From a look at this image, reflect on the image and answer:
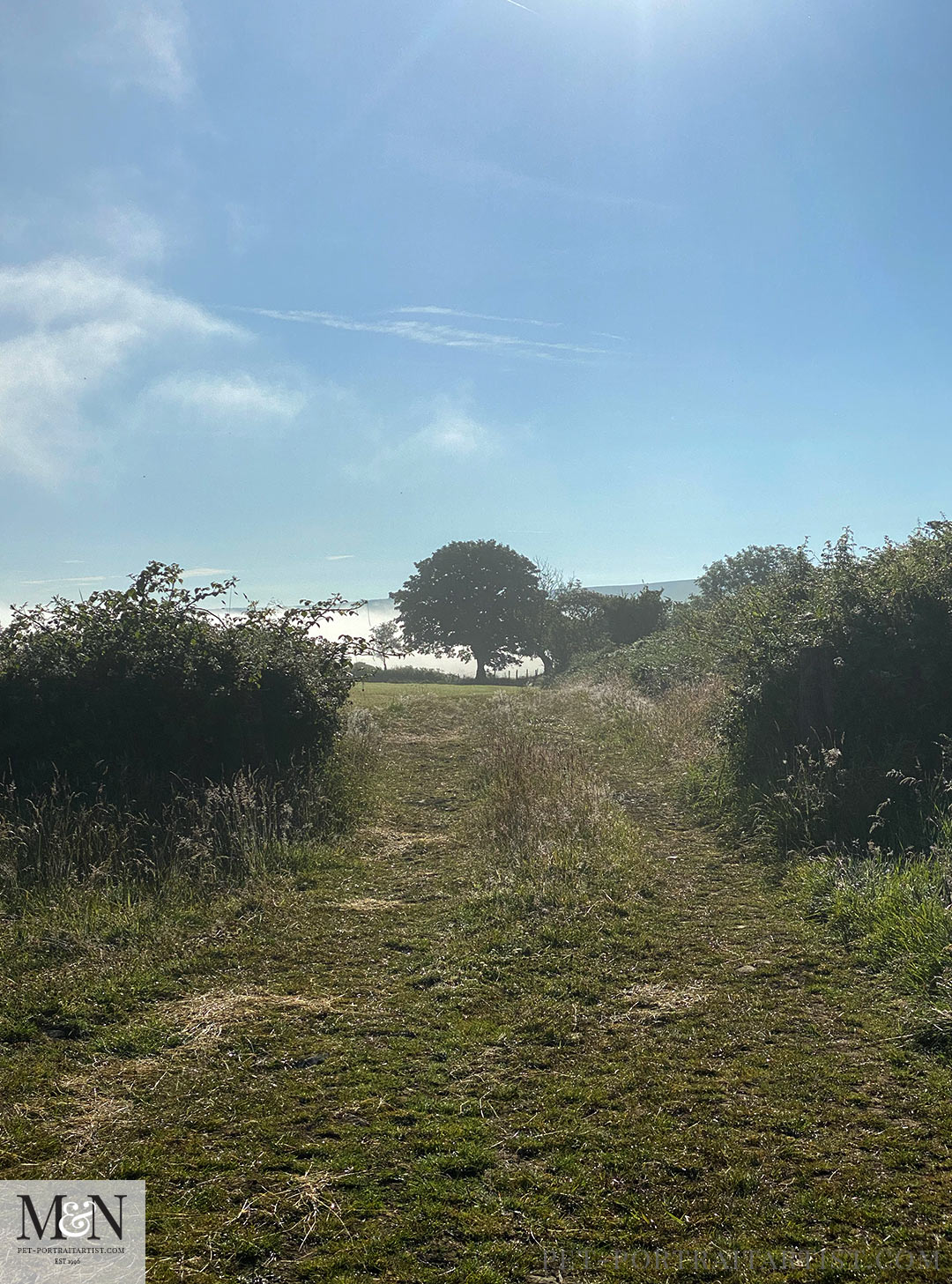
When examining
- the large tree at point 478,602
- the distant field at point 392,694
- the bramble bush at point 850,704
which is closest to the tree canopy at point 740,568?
the large tree at point 478,602

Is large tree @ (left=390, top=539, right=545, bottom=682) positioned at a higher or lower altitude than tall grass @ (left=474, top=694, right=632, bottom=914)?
higher

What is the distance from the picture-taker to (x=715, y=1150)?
3.65 meters

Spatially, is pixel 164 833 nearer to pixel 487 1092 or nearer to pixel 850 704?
pixel 487 1092

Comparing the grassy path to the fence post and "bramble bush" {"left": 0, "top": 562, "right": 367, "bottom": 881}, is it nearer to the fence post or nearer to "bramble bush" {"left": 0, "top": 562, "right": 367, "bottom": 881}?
"bramble bush" {"left": 0, "top": 562, "right": 367, "bottom": 881}

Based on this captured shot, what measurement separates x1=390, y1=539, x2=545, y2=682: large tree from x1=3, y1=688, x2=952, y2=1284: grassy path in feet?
171

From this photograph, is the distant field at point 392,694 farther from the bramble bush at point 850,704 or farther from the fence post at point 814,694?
the fence post at point 814,694

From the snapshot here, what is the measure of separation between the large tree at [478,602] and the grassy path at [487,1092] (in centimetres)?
5219

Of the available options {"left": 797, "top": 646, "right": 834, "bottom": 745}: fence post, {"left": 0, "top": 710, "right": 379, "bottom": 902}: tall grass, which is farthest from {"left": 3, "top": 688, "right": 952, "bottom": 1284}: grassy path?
{"left": 797, "top": 646, "right": 834, "bottom": 745}: fence post

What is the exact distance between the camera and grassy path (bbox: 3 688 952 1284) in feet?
10.2

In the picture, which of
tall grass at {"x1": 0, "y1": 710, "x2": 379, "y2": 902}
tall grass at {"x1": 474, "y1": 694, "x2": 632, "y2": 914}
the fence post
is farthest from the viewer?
the fence post

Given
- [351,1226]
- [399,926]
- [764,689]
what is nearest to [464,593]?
[764,689]

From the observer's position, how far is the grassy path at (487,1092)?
310 centimetres

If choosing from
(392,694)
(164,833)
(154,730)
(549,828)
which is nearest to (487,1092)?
(549,828)

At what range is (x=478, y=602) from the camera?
59.4 metres
